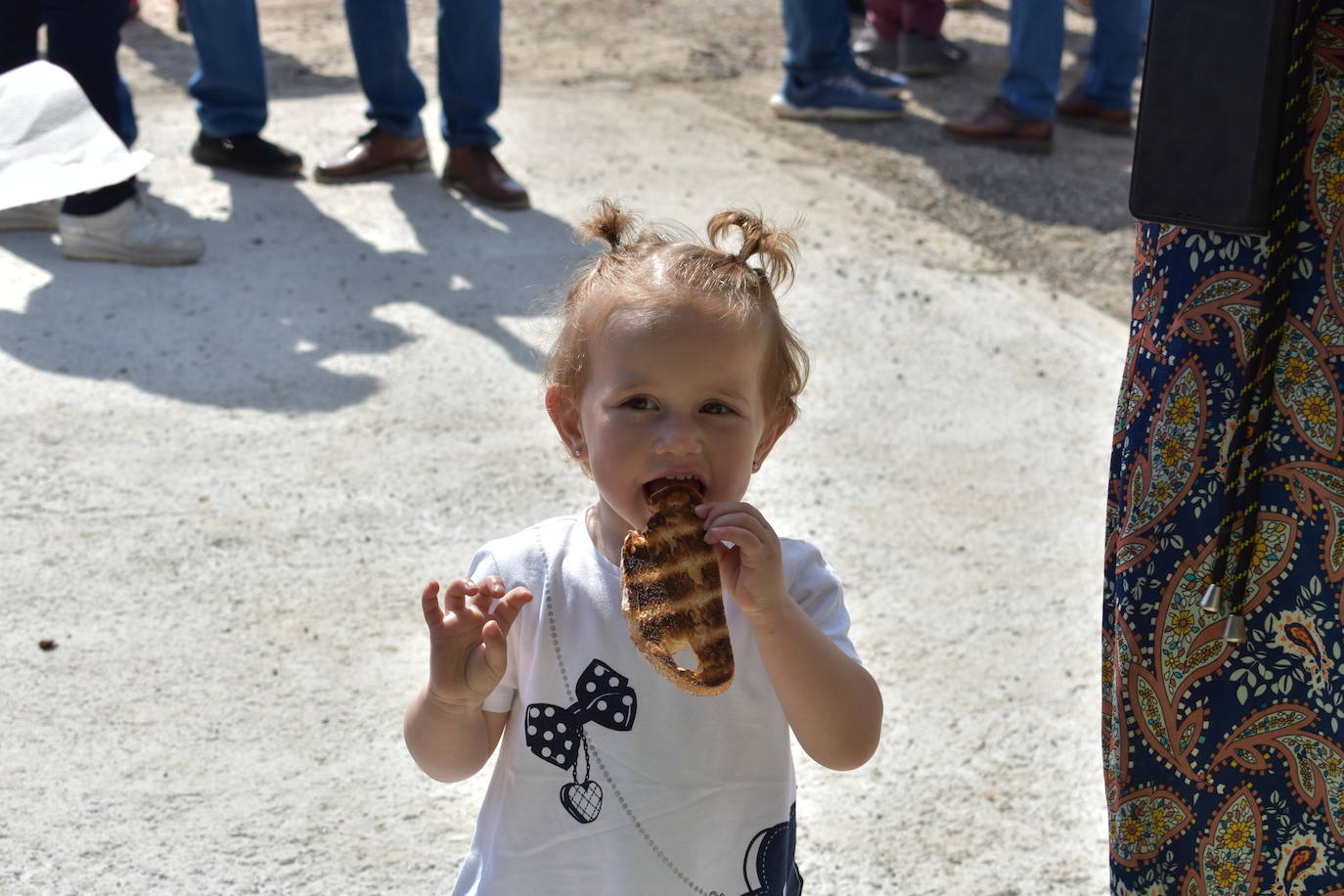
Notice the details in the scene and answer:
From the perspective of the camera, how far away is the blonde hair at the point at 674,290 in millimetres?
1718

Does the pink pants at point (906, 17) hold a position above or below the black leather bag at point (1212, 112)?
below

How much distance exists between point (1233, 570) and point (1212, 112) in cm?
54

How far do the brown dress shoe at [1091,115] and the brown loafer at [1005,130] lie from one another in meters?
0.59

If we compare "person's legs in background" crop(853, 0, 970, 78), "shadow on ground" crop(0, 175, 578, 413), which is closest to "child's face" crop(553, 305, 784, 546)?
"shadow on ground" crop(0, 175, 578, 413)

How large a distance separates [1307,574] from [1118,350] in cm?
329

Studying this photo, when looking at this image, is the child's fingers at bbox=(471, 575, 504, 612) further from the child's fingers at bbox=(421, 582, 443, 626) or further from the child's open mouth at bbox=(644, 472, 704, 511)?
the child's open mouth at bbox=(644, 472, 704, 511)

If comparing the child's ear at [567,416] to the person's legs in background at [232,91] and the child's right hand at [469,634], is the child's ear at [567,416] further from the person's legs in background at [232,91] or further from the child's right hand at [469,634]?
the person's legs in background at [232,91]

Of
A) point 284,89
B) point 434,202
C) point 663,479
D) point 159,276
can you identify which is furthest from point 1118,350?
point 284,89

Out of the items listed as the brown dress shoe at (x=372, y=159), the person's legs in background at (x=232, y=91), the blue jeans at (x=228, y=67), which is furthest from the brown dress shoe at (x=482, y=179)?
the blue jeans at (x=228, y=67)

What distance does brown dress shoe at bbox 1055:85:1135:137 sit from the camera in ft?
24.4

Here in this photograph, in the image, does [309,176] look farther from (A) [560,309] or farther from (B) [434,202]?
(A) [560,309]

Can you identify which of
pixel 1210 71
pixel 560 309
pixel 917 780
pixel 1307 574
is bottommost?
pixel 917 780

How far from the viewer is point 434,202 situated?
566 cm

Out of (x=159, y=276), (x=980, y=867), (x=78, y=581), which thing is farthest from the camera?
(x=159, y=276)
